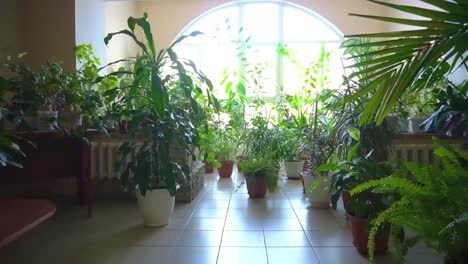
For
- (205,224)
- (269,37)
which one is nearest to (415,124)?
(205,224)

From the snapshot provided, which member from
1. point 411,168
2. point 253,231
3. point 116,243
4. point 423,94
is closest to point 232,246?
point 253,231

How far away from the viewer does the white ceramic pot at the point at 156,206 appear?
288 centimetres

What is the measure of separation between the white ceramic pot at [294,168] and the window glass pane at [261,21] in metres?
2.92

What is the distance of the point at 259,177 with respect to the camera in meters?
3.92

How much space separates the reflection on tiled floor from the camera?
2.32 meters

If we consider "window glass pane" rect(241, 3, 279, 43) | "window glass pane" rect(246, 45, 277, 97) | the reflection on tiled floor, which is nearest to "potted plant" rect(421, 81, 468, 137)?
the reflection on tiled floor

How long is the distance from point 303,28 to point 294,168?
10.4 feet

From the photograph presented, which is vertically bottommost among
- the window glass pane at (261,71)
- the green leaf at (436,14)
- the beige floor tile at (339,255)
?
the beige floor tile at (339,255)

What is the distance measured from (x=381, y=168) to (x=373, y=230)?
724mm

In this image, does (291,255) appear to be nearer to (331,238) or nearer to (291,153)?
(331,238)

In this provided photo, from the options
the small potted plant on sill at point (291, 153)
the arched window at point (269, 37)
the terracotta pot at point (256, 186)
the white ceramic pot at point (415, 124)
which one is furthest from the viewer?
the arched window at point (269, 37)

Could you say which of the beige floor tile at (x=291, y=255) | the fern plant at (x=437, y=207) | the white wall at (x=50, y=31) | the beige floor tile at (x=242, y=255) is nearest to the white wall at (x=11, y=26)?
the white wall at (x=50, y=31)

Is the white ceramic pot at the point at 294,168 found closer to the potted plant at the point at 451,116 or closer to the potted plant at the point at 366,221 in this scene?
the potted plant at the point at 451,116

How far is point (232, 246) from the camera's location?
252 cm
